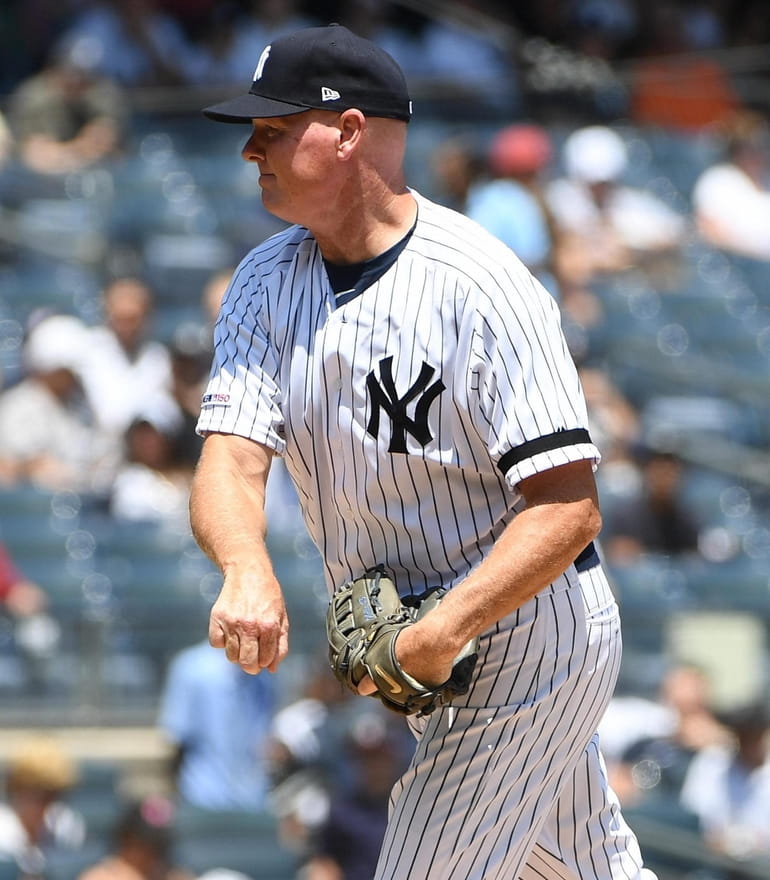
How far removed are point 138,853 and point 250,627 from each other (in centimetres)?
303

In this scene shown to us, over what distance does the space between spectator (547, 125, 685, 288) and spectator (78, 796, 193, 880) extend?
4.27 metres

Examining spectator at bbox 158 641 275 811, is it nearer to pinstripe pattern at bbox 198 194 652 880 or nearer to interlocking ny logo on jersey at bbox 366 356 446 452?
pinstripe pattern at bbox 198 194 652 880

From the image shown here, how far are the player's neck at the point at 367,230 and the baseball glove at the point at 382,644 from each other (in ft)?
1.78

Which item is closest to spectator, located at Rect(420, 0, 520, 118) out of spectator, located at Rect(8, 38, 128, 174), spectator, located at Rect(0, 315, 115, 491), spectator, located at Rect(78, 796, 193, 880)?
spectator, located at Rect(8, 38, 128, 174)

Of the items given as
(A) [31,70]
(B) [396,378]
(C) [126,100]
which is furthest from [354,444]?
(A) [31,70]

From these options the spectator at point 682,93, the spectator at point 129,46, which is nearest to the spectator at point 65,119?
the spectator at point 129,46

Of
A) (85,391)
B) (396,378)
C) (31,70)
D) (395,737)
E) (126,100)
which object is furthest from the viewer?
(31,70)

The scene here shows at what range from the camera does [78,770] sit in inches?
231

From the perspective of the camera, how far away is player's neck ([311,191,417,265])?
109 inches

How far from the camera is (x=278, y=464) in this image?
21.6 feet

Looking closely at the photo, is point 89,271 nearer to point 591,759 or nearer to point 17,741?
point 17,741

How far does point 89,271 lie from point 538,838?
228 inches

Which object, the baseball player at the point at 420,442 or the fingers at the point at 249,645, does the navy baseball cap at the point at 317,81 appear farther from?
the fingers at the point at 249,645

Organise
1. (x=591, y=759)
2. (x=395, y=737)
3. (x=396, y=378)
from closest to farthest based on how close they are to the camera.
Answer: (x=396, y=378), (x=591, y=759), (x=395, y=737)
